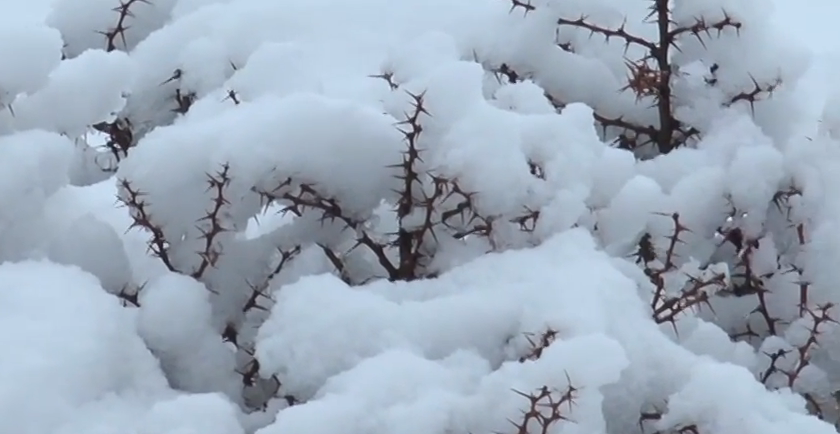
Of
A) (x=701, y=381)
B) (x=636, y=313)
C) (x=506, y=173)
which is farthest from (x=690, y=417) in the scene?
(x=506, y=173)

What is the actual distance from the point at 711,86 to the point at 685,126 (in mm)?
90

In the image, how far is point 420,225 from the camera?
72.6 inches

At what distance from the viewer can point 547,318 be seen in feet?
5.34

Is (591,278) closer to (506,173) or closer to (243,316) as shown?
(506,173)

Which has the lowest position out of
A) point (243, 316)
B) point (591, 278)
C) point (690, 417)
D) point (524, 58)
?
point (243, 316)

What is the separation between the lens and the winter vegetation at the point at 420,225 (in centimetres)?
160

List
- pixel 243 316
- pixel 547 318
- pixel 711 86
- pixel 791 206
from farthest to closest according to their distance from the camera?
pixel 711 86 < pixel 791 206 < pixel 243 316 < pixel 547 318

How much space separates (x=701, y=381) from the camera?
5.36 ft

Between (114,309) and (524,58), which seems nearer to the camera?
(114,309)

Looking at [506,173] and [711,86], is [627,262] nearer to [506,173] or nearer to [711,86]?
[506,173]

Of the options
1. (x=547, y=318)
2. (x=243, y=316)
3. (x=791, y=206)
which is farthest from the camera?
(x=791, y=206)

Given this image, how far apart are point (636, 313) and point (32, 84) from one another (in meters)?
1.04

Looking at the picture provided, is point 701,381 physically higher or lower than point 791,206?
lower

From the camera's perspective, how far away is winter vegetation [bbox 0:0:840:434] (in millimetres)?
1598
